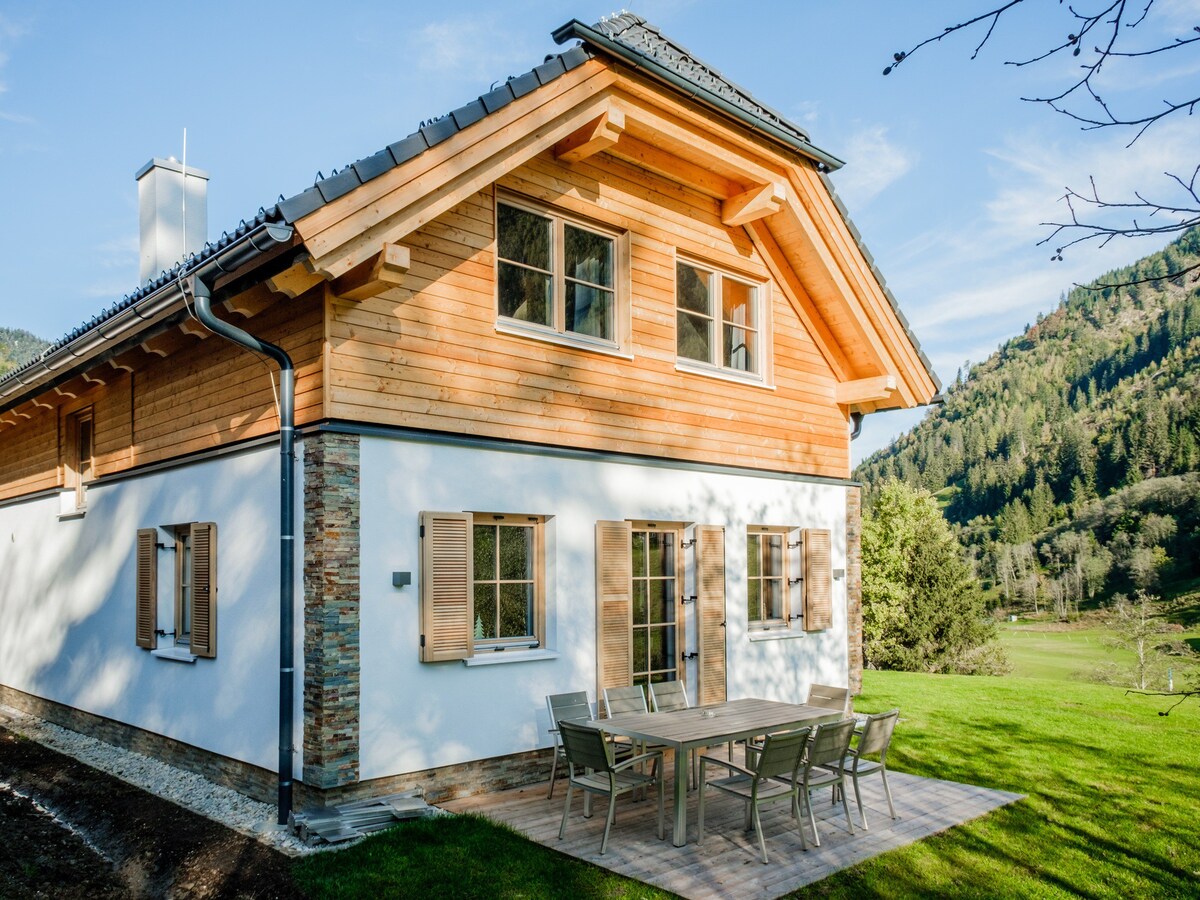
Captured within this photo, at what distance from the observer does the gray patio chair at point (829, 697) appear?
8.02 metres

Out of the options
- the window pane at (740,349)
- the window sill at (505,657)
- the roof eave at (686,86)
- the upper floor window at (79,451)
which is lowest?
the window sill at (505,657)

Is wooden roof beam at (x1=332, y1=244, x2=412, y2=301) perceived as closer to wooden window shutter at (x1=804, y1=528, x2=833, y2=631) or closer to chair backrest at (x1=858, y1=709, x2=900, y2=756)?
chair backrest at (x1=858, y1=709, x2=900, y2=756)

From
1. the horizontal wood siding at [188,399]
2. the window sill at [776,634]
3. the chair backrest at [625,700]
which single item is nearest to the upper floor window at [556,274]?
the horizontal wood siding at [188,399]

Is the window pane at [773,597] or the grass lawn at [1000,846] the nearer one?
the grass lawn at [1000,846]

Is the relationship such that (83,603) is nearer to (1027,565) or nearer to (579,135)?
(579,135)

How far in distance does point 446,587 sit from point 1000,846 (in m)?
4.41

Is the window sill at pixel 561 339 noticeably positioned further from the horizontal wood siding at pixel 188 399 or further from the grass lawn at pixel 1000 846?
the grass lawn at pixel 1000 846

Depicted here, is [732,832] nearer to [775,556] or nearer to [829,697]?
[829,697]

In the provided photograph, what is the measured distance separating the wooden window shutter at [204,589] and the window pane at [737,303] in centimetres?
578

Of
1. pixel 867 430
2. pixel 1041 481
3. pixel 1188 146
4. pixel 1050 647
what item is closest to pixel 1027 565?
pixel 1041 481

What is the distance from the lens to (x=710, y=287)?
33.0ft

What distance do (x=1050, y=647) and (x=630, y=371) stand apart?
5284 cm

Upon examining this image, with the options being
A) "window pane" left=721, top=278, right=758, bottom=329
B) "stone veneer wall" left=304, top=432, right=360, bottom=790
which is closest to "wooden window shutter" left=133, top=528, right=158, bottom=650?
"stone veneer wall" left=304, top=432, right=360, bottom=790

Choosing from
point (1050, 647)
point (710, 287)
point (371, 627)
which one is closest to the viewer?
point (371, 627)
